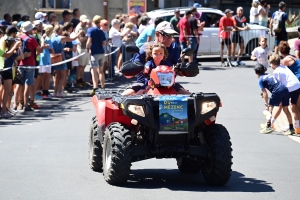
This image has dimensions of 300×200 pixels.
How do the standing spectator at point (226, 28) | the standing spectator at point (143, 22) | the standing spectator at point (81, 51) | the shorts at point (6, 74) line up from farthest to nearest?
the standing spectator at point (226, 28) → the standing spectator at point (143, 22) → the standing spectator at point (81, 51) → the shorts at point (6, 74)

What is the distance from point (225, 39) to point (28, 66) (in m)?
10.7

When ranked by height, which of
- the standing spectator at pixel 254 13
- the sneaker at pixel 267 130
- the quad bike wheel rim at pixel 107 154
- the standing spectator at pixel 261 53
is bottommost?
the sneaker at pixel 267 130

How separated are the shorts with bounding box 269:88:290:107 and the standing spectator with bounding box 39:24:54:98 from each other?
21.2 feet

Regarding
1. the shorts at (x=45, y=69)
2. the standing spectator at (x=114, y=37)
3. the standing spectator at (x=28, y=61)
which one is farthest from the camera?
the standing spectator at (x=114, y=37)

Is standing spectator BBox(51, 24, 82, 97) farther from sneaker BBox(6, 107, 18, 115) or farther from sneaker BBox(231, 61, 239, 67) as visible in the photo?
sneaker BBox(231, 61, 239, 67)

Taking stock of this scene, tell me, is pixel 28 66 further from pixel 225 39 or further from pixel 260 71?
pixel 225 39

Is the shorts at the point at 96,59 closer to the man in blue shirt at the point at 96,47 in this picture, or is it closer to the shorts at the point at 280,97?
the man in blue shirt at the point at 96,47

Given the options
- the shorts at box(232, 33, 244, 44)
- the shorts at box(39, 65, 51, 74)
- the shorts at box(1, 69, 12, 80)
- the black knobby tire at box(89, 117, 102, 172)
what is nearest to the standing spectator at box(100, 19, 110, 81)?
the shorts at box(39, 65, 51, 74)

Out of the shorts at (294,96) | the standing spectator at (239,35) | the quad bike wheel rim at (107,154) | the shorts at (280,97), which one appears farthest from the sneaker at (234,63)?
→ the quad bike wheel rim at (107,154)

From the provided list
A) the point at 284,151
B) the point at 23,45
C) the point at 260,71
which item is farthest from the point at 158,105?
the point at 23,45

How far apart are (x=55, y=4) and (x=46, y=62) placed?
1346cm

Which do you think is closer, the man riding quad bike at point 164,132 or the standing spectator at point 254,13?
the man riding quad bike at point 164,132

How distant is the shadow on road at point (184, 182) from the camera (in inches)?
359

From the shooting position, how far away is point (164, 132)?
29.3 ft
